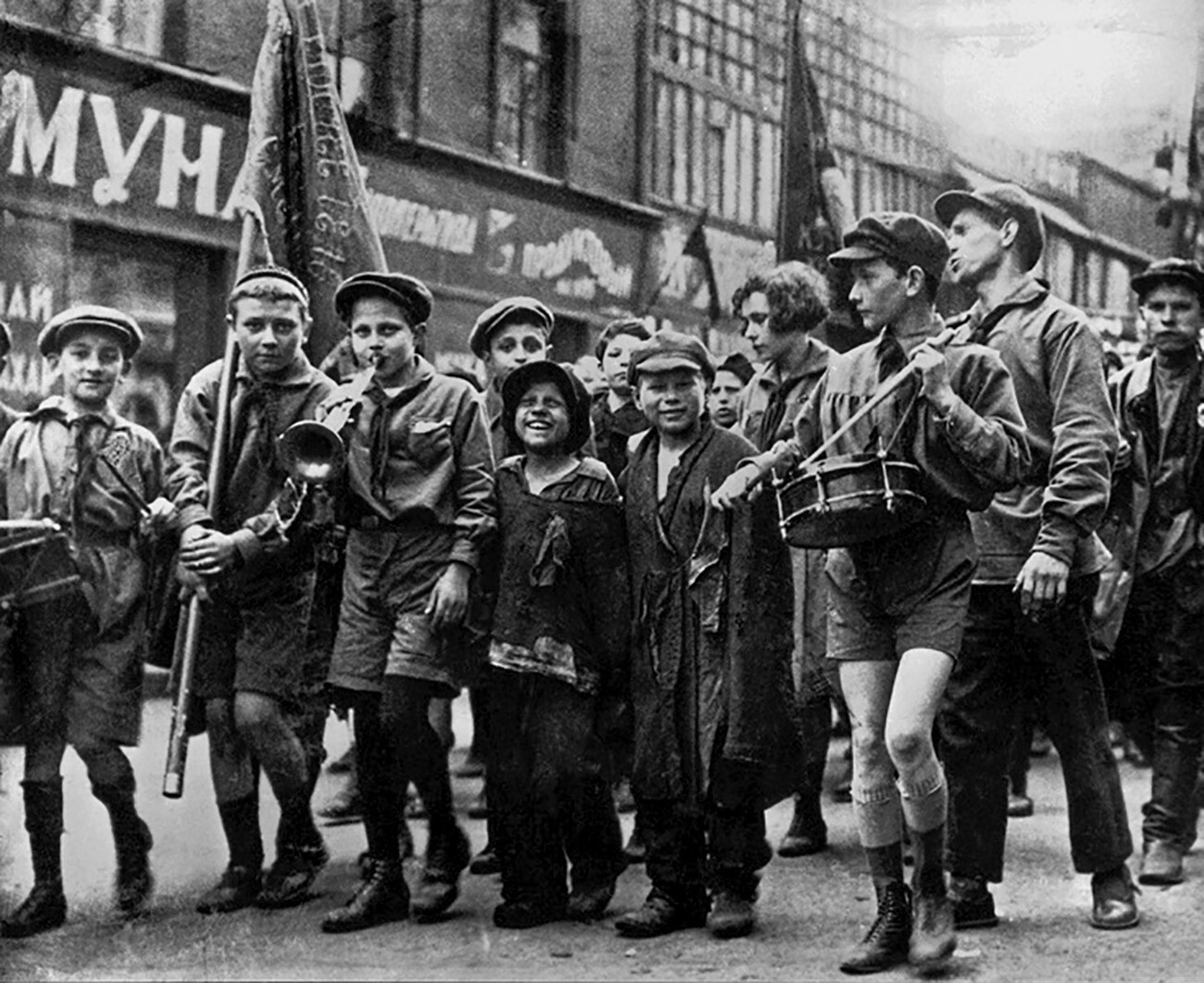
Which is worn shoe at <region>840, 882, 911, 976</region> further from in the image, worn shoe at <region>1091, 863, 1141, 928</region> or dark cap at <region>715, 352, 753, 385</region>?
dark cap at <region>715, 352, 753, 385</region>

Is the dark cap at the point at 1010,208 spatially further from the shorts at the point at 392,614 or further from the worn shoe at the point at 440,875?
the worn shoe at the point at 440,875

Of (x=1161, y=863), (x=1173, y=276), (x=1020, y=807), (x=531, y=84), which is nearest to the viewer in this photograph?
(x=1161, y=863)

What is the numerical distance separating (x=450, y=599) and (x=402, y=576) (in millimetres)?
190

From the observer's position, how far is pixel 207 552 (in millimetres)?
4762

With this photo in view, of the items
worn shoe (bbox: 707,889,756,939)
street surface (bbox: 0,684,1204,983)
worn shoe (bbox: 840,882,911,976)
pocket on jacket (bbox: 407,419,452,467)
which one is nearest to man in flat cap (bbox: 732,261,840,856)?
street surface (bbox: 0,684,1204,983)

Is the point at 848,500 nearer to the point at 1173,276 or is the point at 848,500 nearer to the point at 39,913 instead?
the point at 1173,276

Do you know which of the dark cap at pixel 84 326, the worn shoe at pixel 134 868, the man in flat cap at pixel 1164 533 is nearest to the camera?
the worn shoe at pixel 134 868

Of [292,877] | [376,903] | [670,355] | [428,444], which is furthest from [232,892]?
[670,355]

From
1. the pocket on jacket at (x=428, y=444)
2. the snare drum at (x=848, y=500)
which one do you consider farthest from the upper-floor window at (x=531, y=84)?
the snare drum at (x=848, y=500)

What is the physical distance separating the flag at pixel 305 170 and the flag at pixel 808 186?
149 cm

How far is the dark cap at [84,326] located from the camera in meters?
4.95

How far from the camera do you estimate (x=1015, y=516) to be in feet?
15.0

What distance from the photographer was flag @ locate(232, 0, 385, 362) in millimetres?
5441

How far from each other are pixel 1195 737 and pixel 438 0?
3314 mm
